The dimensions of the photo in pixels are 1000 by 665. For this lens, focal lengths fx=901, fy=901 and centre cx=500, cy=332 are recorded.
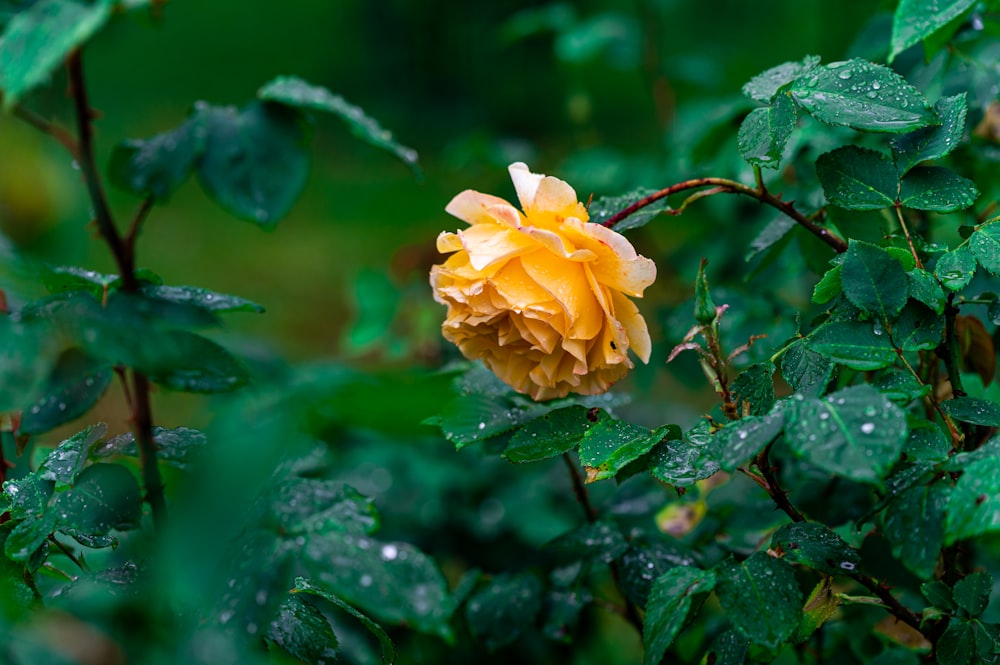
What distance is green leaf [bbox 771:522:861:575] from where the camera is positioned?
24.1 inches

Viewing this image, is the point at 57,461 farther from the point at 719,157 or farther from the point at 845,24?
the point at 845,24

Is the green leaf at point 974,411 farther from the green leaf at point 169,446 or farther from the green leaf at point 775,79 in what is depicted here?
the green leaf at point 169,446

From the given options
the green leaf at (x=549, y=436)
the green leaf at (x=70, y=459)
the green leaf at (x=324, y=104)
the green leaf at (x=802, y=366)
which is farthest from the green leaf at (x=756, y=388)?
the green leaf at (x=70, y=459)

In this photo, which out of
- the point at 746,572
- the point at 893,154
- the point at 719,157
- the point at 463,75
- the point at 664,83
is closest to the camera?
the point at 746,572

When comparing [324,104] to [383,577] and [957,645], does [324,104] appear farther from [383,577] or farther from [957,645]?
[957,645]

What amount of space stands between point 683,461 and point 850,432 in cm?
14

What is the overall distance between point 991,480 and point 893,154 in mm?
330

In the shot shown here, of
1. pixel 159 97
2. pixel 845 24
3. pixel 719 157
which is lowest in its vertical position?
pixel 159 97

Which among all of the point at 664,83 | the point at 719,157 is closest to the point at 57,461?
the point at 719,157

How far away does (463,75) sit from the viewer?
562 centimetres

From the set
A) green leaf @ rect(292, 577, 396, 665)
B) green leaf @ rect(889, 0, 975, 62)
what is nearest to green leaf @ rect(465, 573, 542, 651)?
green leaf @ rect(292, 577, 396, 665)

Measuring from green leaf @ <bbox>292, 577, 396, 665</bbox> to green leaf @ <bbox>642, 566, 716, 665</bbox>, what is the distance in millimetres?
171

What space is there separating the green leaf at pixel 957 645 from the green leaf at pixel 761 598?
0.38 feet

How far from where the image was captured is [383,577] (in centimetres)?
45
